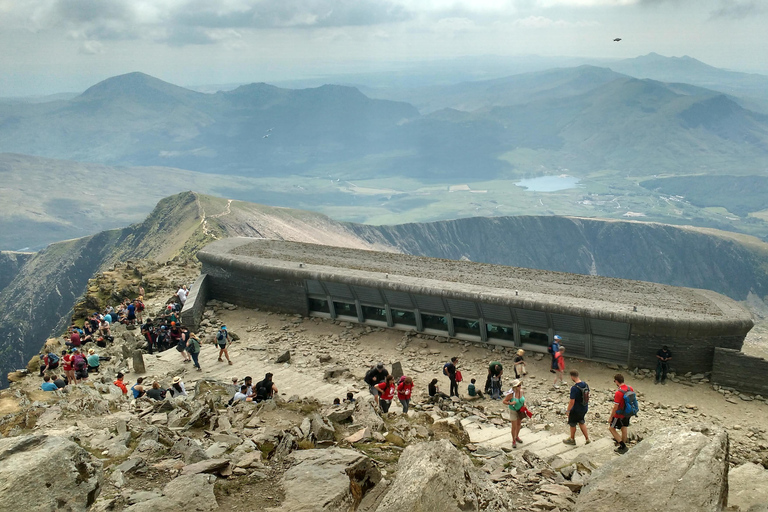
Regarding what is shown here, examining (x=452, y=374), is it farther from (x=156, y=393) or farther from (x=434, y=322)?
(x=156, y=393)

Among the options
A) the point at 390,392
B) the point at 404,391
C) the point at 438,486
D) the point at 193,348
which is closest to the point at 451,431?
the point at 404,391

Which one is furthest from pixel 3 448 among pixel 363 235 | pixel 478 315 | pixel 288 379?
pixel 363 235

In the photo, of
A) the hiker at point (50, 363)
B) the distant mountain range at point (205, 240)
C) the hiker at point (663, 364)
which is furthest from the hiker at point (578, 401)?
the distant mountain range at point (205, 240)

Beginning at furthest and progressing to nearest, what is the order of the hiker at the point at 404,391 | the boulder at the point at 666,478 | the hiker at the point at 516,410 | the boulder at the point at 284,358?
1. the boulder at the point at 284,358
2. the hiker at the point at 404,391
3. the hiker at the point at 516,410
4. the boulder at the point at 666,478

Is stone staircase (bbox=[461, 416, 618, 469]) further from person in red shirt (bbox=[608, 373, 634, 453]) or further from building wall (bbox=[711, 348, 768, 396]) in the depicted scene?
building wall (bbox=[711, 348, 768, 396])

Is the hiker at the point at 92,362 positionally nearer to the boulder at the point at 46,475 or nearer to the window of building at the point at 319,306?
the window of building at the point at 319,306

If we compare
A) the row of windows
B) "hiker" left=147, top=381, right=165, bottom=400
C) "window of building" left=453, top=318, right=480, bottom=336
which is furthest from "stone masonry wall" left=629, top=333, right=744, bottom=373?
"hiker" left=147, top=381, right=165, bottom=400
